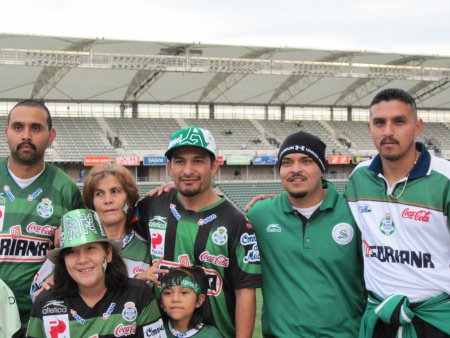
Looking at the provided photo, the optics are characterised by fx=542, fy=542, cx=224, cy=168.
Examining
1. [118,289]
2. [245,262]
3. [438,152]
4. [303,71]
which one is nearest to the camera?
[118,289]

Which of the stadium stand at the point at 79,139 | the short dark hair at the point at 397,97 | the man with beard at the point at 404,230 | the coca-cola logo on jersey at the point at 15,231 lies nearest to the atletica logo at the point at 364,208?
the man with beard at the point at 404,230

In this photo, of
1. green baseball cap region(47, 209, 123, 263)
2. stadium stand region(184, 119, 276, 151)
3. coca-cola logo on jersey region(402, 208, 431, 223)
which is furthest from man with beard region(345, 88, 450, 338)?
stadium stand region(184, 119, 276, 151)

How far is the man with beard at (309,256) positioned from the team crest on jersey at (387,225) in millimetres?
167

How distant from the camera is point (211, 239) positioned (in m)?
3.05

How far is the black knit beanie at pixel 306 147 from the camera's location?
316 centimetres

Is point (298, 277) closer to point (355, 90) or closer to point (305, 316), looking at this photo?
point (305, 316)

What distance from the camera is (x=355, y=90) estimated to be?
3344 cm

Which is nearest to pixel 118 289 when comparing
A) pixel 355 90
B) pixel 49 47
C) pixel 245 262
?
pixel 245 262

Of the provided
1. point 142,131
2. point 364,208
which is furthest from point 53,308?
point 142,131

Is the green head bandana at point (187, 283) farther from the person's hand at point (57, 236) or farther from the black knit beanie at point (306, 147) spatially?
the black knit beanie at point (306, 147)

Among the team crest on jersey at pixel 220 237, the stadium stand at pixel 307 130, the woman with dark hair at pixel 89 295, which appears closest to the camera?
the woman with dark hair at pixel 89 295

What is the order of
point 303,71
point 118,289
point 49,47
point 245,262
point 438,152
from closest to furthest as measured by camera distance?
point 118,289
point 245,262
point 49,47
point 303,71
point 438,152

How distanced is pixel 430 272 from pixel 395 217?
1.13 feet

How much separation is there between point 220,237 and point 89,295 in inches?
30.2
